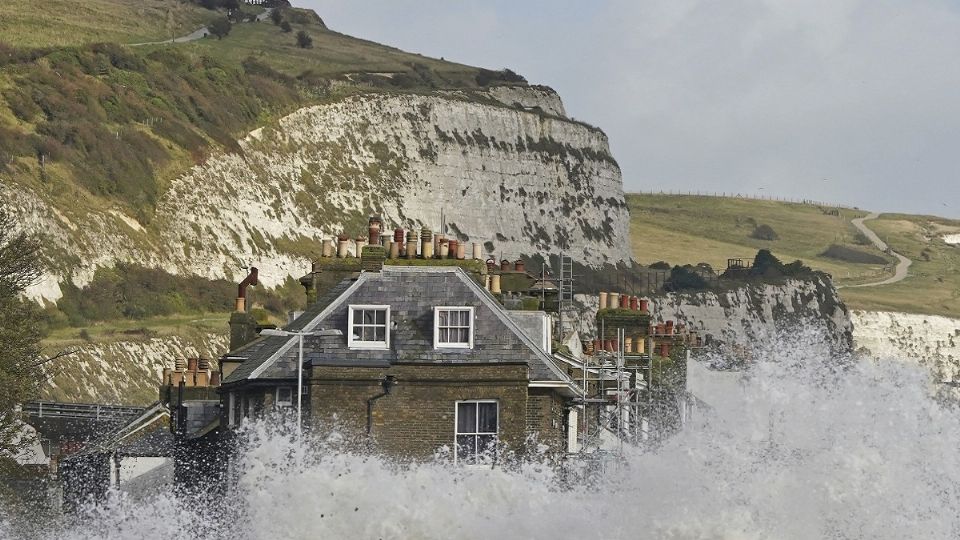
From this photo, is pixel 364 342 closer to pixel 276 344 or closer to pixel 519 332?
pixel 276 344

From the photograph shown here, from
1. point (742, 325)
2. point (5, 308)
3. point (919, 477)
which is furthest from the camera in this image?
point (742, 325)

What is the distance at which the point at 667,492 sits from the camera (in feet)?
125

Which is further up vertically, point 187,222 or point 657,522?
point 187,222

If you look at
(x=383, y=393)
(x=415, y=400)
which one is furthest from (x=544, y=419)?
(x=383, y=393)

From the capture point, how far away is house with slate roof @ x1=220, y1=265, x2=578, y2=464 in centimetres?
4731

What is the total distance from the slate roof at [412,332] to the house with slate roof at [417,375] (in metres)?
0.02

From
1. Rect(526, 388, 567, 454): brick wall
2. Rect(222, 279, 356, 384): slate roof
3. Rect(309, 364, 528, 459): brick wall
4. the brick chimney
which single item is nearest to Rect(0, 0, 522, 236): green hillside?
the brick chimney

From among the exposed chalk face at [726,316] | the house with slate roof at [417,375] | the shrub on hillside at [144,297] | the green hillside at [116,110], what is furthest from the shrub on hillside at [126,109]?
the house with slate roof at [417,375]

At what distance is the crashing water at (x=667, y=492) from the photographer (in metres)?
37.6

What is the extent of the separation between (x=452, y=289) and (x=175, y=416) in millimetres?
10712

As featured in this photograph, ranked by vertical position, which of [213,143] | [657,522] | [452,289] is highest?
[213,143]

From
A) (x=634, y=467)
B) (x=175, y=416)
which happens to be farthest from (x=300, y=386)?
(x=175, y=416)

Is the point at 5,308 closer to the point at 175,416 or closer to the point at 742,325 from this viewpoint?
the point at 175,416

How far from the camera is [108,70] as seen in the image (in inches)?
6821
